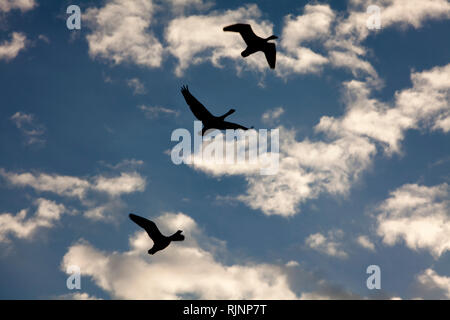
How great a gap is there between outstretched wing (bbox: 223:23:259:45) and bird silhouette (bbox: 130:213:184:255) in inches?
347

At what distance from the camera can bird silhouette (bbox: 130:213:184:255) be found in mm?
17906

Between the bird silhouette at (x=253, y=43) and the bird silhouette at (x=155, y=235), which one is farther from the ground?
the bird silhouette at (x=253, y=43)

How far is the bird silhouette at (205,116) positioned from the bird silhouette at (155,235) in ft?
15.4

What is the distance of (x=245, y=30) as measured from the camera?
19156 millimetres

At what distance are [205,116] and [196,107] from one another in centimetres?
59

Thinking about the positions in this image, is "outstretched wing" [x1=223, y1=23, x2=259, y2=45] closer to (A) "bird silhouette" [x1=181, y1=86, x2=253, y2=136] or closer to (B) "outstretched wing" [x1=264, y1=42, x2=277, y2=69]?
(B) "outstretched wing" [x1=264, y1=42, x2=277, y2=69]

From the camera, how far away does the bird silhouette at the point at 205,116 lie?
1881 centimetres

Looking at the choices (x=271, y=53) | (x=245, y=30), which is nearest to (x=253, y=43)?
(x=245, y=30)

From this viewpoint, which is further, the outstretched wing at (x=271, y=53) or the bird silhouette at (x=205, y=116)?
the outstretched wing at (x=271, y=53)

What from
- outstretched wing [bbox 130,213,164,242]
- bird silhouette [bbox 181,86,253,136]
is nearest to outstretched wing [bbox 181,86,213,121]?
bird silhouette [bbox 181,86,253,136]

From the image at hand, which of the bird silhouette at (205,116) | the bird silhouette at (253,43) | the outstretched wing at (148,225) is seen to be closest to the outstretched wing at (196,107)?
the bird silhouette at (205,116)

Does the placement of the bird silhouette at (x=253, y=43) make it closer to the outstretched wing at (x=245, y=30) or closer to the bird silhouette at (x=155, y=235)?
the outstretched wing at (x=245, y=30)

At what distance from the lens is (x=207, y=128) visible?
19578 millimetres
